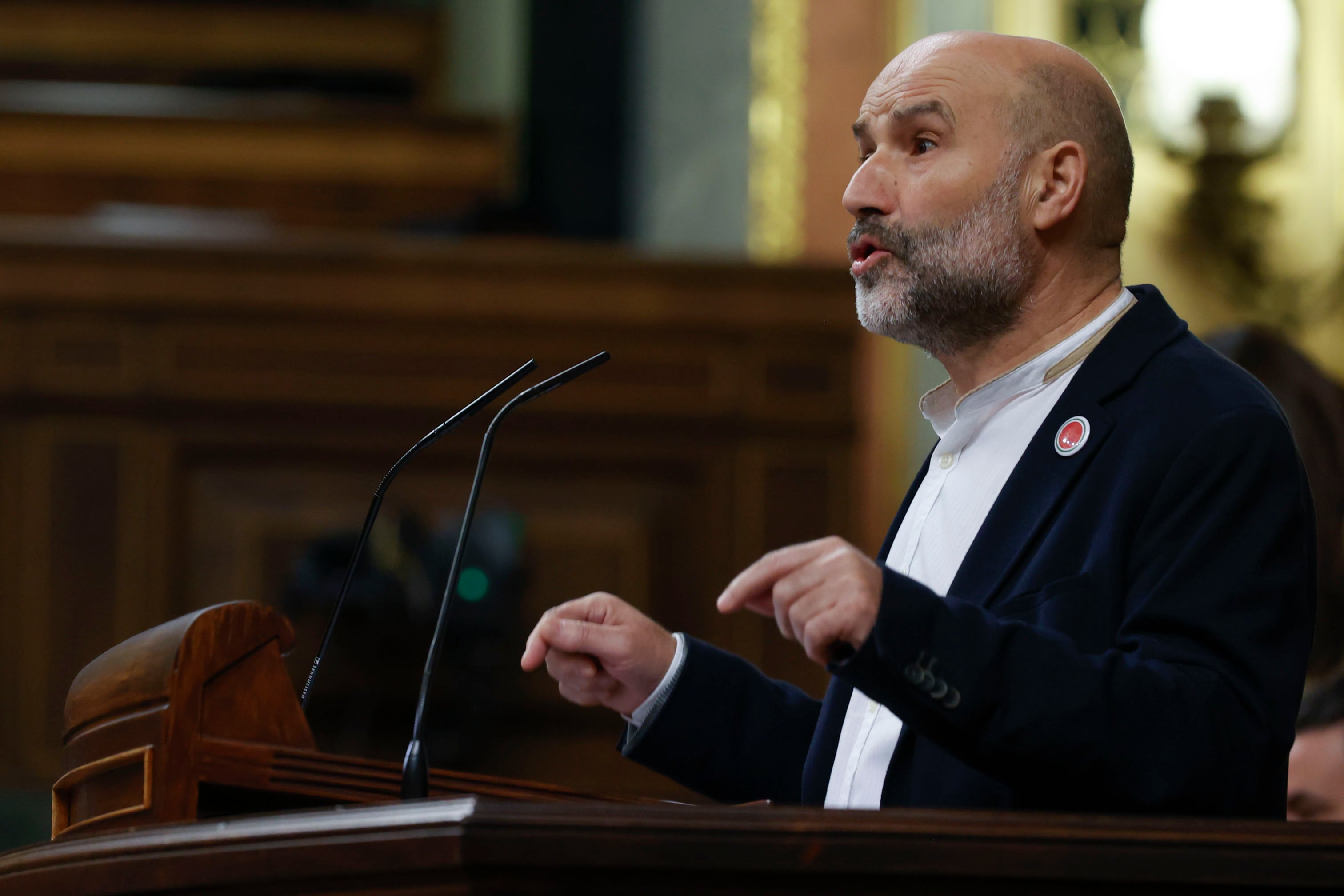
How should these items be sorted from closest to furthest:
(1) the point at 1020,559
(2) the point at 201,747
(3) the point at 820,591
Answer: (3) the point at 820,591, (2) the point at 201,747, (1) the point at 1020,559

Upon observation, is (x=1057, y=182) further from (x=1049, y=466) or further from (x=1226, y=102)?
(x=1226, y=102)

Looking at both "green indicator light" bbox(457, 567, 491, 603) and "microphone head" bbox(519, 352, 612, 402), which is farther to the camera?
"green indicator light" bbox(457, 567, 491, 603)

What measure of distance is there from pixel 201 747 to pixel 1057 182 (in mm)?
877

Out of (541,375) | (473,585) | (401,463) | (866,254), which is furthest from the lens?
(541,375)

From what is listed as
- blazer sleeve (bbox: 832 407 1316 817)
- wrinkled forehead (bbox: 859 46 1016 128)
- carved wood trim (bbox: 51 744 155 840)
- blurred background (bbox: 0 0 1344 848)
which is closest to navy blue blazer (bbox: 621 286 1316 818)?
blazer sleeve (bbox: 832 407 1316 817)

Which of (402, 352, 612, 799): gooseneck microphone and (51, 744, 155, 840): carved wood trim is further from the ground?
(402, 352, 612, 799): gooseneck microphone

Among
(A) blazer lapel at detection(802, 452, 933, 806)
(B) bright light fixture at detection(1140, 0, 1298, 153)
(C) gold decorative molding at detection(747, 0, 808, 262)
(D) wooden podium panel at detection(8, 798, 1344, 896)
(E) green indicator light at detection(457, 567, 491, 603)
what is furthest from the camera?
(B) bright light fixture at detection(1140, 0, 1298, 153)

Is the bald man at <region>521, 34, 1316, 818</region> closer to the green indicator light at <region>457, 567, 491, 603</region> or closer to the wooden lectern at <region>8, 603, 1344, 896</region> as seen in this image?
the wooden lectern at <region>8, 603, 1344, 896</region>

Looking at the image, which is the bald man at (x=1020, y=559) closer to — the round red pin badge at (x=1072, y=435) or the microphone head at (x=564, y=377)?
the round red pin badge at (x=1072, y=435)

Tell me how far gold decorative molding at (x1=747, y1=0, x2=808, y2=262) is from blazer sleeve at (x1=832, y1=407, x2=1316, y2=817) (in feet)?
11.1

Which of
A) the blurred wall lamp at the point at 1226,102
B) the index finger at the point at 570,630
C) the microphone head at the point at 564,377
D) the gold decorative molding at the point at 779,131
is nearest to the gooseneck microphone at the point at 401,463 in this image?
the microphone head at the point at 564,377

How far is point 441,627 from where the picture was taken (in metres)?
1.29

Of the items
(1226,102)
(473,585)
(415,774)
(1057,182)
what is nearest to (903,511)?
(1057,182)

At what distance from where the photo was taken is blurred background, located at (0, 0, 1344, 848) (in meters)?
3.66
